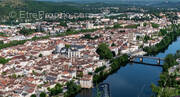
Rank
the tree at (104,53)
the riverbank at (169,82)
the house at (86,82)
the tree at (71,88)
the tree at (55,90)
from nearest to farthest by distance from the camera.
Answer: the riverbank at (169,82) < the tree at (55,90) < the tree at (71,88) < the house at (86,82) < the tree at (104,53)

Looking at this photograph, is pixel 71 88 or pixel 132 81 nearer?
pixel 71 88

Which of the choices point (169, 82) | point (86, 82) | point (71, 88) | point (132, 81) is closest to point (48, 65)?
point (86, 82)

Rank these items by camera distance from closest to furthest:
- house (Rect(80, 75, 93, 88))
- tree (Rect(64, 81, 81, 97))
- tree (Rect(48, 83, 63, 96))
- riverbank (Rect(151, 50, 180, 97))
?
1. riverbank (Rect(151, 50, 180, 97))
2. tree (Rect(48, 83, 63, 96))
3. tree (Rect(64, 81, 81, 97))
4. house (Rect(80, 75, 93, 88))

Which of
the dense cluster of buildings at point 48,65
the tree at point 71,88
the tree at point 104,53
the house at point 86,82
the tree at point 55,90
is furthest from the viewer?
the tree at point 104,53

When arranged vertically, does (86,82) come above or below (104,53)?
below

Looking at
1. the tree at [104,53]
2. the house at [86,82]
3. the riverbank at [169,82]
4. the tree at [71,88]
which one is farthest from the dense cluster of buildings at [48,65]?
the riverbank at [169,82]

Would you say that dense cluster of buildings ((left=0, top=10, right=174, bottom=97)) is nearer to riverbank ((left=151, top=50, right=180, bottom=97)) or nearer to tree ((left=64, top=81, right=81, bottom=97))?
tree ((left=64, top=81, right=81, bottom=97))

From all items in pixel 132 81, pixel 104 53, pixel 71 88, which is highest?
pixel 104 53

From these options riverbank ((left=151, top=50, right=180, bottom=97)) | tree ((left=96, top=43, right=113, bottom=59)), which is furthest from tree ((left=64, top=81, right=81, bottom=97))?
tree ((left=96, top=43, right=113, bottom=59))

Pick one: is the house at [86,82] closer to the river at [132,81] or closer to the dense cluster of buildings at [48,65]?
the dense cluster of buildings at [48,65]

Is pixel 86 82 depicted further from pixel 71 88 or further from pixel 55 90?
pixel 55 90
